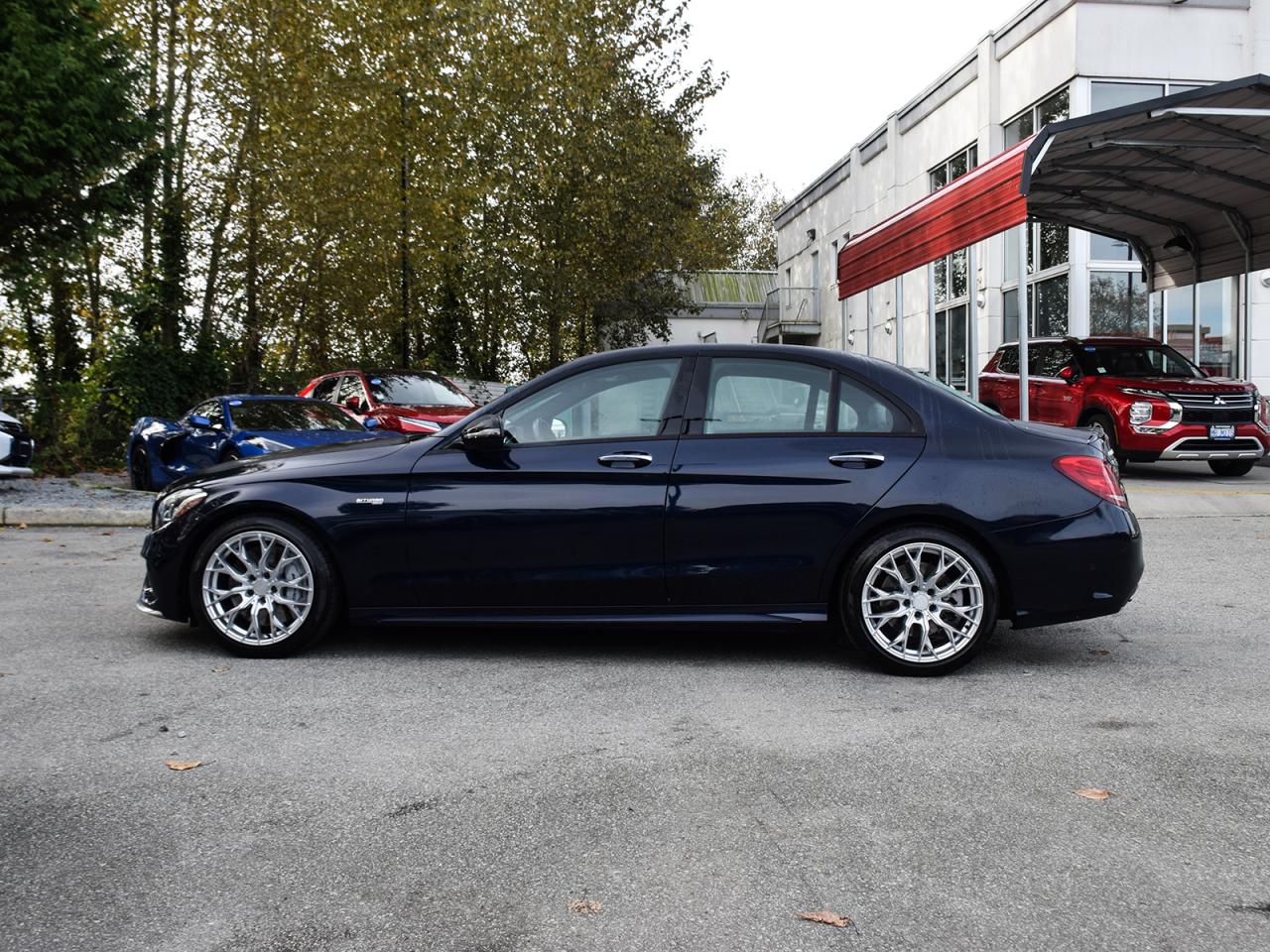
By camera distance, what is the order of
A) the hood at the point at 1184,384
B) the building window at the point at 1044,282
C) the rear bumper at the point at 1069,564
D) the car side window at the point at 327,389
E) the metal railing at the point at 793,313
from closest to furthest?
1. the rear bumper at the point at 1069,564
2. the hood at the point at 1184,384
3. the car side window at the point at 327,389
4. the building window at the point at 1044,282
5. the metal railing at the point at 793,313

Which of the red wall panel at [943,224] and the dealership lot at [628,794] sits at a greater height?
the red wall panel at [943,224]

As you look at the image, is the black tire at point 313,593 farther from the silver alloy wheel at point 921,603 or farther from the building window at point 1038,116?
the building window at point 1038,116

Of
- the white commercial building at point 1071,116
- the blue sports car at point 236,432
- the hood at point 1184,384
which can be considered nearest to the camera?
the blue sports car at point 236,432

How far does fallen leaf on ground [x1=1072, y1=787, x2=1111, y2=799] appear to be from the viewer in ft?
12.9

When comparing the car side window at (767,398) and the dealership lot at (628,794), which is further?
the car side window at (767,398)

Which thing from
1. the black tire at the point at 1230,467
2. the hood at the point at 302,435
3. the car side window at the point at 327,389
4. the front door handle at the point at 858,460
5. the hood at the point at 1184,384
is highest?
the car side window at the point at 327,389

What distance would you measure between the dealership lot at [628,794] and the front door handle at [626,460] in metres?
0.96

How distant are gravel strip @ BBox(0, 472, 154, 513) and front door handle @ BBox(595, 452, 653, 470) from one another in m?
8.43

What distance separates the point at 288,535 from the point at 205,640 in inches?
37.7

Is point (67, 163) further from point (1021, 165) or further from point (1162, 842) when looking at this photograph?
point (1162, 842)

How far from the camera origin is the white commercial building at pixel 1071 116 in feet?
76.7

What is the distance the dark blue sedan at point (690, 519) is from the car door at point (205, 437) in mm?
7438

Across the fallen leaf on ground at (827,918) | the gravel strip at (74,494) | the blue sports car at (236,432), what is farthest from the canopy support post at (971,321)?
the fallen leaf on ground at (827,918)

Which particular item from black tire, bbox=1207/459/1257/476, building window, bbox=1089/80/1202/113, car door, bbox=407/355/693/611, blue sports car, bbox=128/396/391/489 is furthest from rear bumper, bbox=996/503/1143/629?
building window, bbox=1089/80/1202/113
